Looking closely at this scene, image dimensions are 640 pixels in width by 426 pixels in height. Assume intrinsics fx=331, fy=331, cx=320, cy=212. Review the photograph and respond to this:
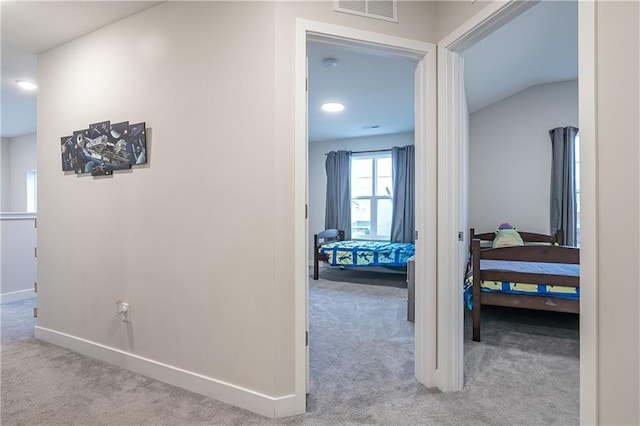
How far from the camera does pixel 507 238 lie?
4.02m

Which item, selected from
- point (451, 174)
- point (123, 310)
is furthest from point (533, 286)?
point (123, 310)

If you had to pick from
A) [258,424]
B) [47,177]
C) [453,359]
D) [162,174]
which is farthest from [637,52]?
[47,177]

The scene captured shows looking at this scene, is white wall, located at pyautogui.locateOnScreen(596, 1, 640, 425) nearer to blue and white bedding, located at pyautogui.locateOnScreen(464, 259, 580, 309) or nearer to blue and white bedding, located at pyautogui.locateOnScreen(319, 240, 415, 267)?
blue and white bedding, located at pyautogui.locateOnScreen(464, 259, 580, 309)

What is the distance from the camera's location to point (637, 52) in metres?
0.99

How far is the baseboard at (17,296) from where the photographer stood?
3.81 meters

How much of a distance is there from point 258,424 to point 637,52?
2.08 metres

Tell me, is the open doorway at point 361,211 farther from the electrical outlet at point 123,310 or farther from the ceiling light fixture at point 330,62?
the electrical outlet at point 123,310

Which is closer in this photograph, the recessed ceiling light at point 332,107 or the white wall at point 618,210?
the white wall at point 618,210

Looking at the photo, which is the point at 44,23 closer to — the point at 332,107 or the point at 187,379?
the point at 187,379

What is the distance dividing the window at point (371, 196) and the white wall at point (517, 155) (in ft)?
4.55

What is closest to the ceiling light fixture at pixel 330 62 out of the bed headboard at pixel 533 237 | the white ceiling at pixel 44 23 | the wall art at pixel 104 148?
the white ceiling at pixel 44 23

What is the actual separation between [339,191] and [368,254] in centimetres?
155

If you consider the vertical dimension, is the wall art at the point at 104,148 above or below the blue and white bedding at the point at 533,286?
above

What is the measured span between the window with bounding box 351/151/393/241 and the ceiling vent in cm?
381
